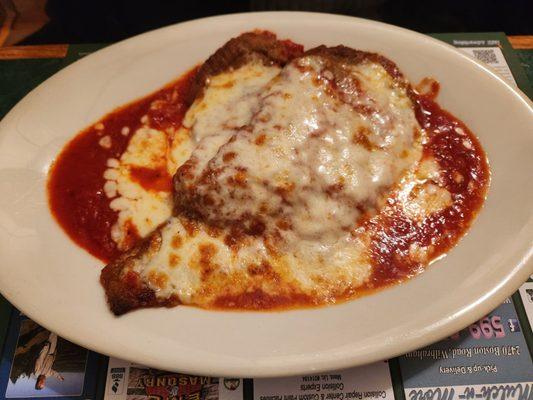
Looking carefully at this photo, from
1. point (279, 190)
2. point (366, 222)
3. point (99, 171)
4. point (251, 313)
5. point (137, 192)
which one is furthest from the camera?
point (99, 171)

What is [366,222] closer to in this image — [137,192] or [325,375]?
[325,375]

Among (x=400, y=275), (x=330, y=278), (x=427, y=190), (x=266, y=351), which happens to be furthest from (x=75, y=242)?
(x=427, y=190)

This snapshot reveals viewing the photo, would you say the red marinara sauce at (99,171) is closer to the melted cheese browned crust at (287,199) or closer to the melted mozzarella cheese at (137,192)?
the melted mozzarella cheese at (137,192)

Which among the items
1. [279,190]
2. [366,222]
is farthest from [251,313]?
[366,222]

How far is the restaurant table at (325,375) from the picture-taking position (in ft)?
5.87

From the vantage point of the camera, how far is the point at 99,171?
2.27 metres

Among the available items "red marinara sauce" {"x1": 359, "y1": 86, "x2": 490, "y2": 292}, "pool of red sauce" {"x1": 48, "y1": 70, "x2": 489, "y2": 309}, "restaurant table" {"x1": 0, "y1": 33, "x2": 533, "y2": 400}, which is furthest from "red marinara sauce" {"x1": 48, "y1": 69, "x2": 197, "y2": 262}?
"red marinara sauce" {"x1": 359, "y1": 86, "x2": 490, "y2": 292}

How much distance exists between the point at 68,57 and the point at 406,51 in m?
2.00

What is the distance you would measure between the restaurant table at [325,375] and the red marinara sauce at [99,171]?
43cm

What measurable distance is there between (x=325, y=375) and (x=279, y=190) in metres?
0.73

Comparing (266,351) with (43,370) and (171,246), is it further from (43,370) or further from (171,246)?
(43,370)

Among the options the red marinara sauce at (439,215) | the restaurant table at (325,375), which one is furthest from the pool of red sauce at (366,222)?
the restaurant table at (325,375)

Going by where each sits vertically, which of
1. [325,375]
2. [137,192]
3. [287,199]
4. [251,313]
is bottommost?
[325,375]

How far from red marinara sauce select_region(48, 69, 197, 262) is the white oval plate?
2.0 inches
